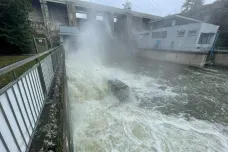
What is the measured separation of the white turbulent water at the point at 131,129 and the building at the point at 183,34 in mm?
11581

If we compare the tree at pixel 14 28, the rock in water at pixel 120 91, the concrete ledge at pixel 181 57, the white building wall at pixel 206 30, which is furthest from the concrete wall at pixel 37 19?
the white building wall at pixel 206 30

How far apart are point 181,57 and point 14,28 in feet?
47.7

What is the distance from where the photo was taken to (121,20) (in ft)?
68.1

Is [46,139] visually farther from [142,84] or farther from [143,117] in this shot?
[142,84]

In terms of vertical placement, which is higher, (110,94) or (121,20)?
(121,20)

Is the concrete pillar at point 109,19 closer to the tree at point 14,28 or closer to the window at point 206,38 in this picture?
the window at point 206,38

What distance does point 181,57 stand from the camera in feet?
39.1

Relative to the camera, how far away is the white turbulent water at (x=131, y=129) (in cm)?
294

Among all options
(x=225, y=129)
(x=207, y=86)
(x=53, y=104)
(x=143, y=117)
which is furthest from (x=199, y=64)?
(x=53, y=104)

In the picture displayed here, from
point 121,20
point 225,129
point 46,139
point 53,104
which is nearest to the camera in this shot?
point 46,139

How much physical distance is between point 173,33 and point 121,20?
1042 centimetres

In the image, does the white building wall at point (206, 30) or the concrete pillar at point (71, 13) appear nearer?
the white building wall at point (206, 30)

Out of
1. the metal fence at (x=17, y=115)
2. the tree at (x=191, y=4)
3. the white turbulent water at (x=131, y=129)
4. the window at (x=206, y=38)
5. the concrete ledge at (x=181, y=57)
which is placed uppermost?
the tree at (x=191, y=4)

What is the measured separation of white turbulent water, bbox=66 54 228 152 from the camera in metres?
2.94
